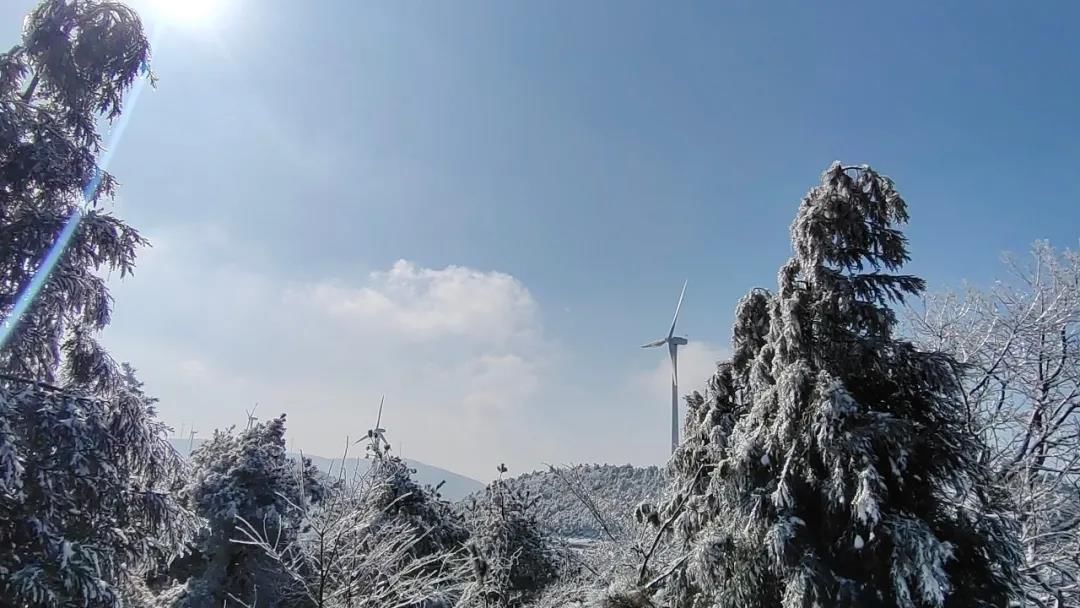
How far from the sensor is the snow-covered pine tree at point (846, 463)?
18.3 ft

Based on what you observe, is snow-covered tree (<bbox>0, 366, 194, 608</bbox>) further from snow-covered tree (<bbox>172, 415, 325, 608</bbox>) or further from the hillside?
snow-covered tree (<bbox>172, 415, 325, 608</bbox>)

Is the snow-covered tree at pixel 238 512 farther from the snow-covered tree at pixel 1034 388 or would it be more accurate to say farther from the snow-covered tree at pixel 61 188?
the snow-covered tree at pixel 1034 388

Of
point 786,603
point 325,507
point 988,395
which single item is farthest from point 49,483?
point 988,395

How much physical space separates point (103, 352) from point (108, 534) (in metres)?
2.22

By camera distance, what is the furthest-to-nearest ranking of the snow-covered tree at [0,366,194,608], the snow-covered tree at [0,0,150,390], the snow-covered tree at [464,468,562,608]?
the snow-covered tree at [464,468,562,608] < the snow-covered tree at [0,0,150,390] < the snow-covered tree at [0,366,194,608]

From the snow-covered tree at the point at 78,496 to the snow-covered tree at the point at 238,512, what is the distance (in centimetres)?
945

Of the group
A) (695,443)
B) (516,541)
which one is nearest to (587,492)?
(516,541)

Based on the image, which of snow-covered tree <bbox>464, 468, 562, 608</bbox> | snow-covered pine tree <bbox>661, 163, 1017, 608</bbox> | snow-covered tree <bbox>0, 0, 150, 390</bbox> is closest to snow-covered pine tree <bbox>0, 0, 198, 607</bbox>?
snow-covered tree <bbox>0, 0, 150, 390</bbox>

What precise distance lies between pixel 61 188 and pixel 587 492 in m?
14.5

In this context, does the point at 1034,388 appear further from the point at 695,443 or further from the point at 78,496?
the point at 78,496

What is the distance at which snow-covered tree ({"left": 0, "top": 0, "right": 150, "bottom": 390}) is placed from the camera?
6383mm

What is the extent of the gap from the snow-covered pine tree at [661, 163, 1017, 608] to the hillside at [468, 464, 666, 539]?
2.87 m

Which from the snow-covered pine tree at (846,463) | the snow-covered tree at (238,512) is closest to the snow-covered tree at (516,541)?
the snow-covered tree at (238,512)

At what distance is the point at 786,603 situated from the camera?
556cm
